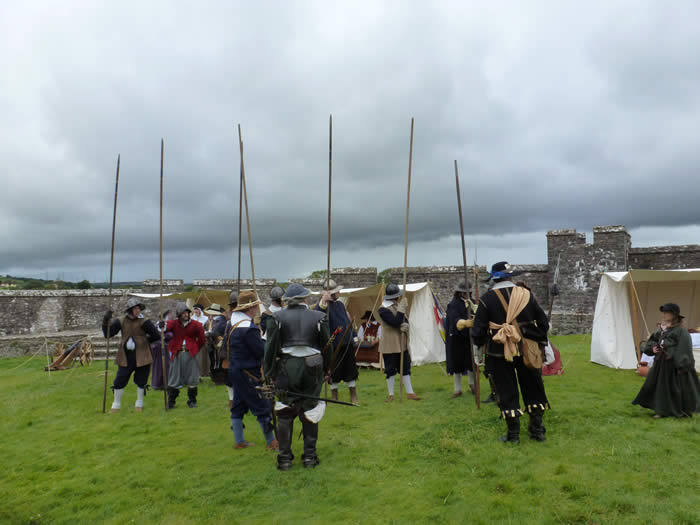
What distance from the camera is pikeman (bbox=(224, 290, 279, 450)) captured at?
17.3 ft

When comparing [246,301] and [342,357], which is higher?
[246,301]

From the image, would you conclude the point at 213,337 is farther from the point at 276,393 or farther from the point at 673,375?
the point at 673,375

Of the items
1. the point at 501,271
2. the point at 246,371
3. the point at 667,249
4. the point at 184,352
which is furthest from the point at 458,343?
the point at 667,249

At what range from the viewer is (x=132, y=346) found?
731 cm

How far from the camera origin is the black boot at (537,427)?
16.0 feet

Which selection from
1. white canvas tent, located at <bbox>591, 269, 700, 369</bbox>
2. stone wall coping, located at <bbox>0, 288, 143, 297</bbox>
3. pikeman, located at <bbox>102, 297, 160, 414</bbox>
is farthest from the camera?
stone wall coping, located at <bbox>0, 288, 143, 297</bbox>

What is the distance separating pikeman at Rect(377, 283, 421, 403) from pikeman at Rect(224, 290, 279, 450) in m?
2.60

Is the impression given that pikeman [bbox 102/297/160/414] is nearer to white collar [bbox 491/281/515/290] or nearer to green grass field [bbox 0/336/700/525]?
green grass field [bbox 0/336/700/525]

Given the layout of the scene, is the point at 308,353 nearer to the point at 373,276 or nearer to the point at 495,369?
the point at 495,369

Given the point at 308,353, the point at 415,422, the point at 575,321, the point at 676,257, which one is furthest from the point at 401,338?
the point at 676,257

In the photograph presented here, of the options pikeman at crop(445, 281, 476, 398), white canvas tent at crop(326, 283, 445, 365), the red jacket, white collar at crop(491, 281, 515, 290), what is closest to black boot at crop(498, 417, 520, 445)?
white collar at crop(491, 281, 515, 290)

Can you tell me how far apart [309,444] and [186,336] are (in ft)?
13.9

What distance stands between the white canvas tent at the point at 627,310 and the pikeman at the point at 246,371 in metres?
7.65

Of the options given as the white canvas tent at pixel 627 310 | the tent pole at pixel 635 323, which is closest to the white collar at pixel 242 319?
the white canvas tent at pixel 627 310
